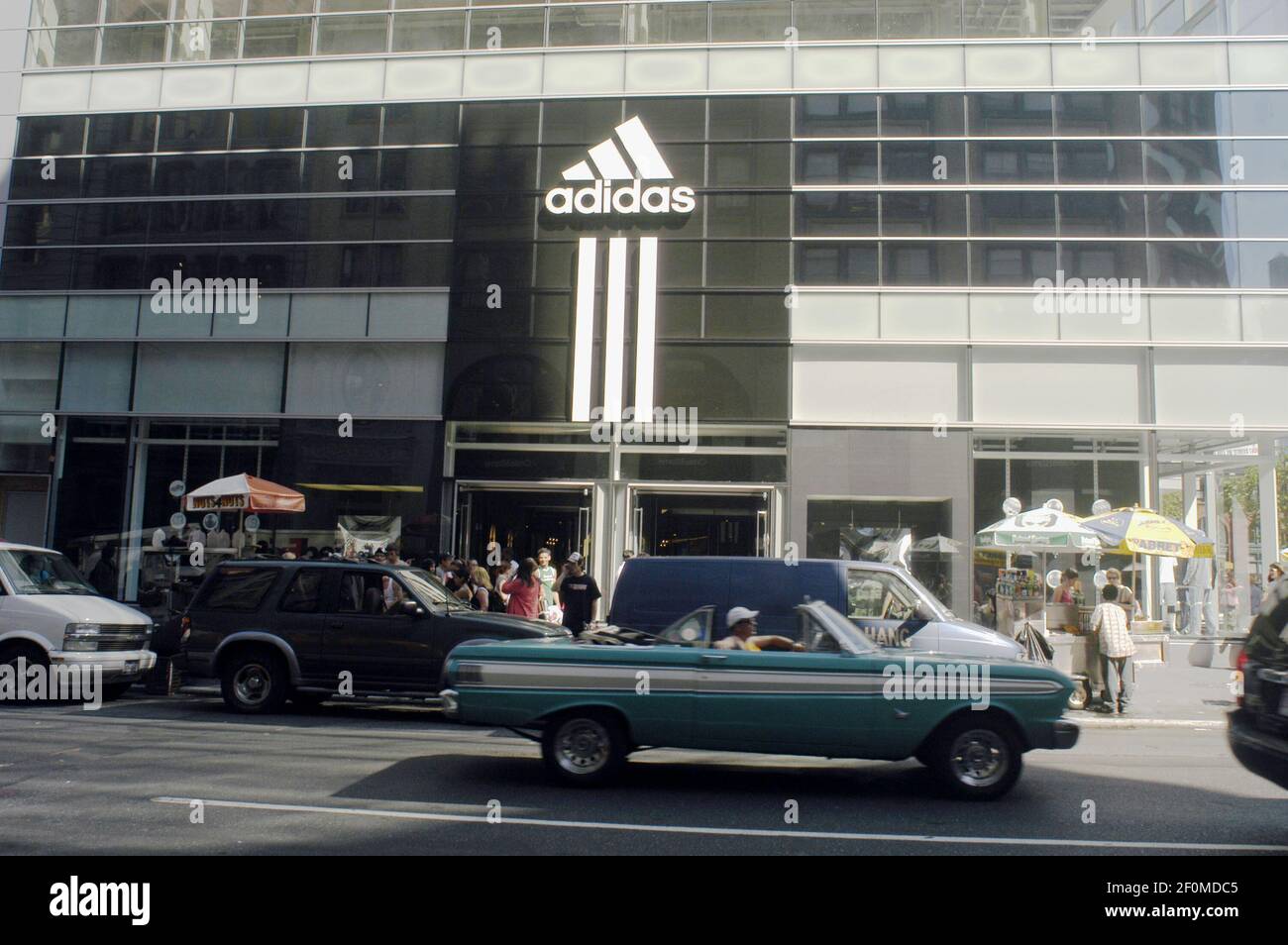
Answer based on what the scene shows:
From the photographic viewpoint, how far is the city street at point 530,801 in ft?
20.2

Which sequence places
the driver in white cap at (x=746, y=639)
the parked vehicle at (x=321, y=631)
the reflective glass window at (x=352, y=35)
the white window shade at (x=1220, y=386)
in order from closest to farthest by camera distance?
the driver in white cap at (x=746, y=639), the parked vehicle at (x=321, y=631), the white window shade at (x=1220, y=386), the reflective glass window at (x=352, y=35)

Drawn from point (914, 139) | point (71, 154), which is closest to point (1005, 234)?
point (914, 139)

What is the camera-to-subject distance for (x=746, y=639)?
813 centimetres

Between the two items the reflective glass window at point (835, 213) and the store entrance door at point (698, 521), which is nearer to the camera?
the store entrance door at point (698, 521)

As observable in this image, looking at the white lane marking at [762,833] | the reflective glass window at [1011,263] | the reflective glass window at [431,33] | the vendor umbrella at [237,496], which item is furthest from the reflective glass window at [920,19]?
the white lane marking at [762,833]

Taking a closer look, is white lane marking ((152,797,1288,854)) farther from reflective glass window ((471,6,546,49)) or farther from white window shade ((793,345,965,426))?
reflective glass window ((471,6,546,49))

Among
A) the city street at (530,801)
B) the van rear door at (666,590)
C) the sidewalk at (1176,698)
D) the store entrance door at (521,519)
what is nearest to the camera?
the city street at (530,801)

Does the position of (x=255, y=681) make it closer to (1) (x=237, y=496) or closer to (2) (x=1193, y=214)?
(1) (x=237, y=496)

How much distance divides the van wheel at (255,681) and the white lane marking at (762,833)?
15.7 feet

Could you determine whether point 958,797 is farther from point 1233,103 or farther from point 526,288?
point 1233,103

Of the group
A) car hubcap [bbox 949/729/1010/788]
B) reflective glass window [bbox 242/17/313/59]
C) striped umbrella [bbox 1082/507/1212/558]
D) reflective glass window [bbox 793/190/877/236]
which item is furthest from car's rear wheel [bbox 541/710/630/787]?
reflective glass window [bbox 242/17/313/59]

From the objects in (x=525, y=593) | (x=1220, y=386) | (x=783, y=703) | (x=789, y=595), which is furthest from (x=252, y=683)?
(x=1220, y=386)

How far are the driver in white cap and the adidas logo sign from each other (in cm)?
1357

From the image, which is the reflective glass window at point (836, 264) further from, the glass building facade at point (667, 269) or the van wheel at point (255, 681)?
the van wheel at point (255, 681)
